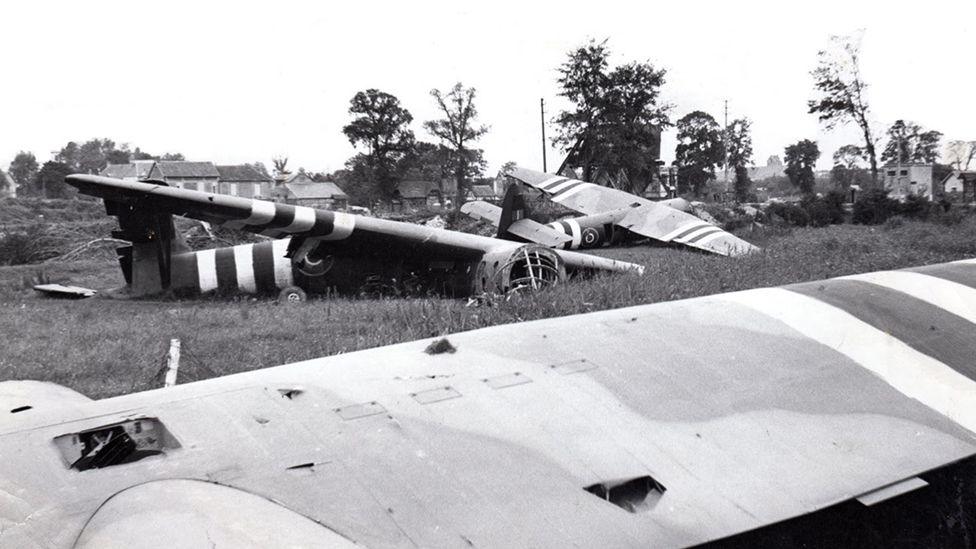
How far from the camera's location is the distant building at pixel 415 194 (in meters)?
53.1

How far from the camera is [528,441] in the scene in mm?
2443

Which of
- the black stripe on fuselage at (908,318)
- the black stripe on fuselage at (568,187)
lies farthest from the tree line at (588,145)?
the black stripe on fuselage at (908,318)

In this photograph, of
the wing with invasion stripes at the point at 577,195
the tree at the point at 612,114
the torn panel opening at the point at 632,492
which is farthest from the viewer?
the tree at the point at 612,114

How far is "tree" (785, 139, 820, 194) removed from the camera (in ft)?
238

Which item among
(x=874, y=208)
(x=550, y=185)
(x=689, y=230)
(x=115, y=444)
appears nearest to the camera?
(x=115, y=444)

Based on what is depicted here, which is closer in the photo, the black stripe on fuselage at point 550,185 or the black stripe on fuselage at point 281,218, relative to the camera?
the black stripe on fuselage at point 281,218

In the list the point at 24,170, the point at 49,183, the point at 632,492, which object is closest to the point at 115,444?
the point at 632,492

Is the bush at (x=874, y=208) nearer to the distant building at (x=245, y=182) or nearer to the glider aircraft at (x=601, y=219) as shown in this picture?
the glider aircraft at (x=601, y=219)

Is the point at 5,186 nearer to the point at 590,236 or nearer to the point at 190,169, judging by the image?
the point at 190,169

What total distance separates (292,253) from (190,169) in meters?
51.1

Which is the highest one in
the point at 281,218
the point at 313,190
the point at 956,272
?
the point at 313,190

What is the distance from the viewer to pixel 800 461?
103 inches

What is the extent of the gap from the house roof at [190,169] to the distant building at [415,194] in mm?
15461

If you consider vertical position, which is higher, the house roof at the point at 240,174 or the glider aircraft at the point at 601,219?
the house roof at the point at 240,174
